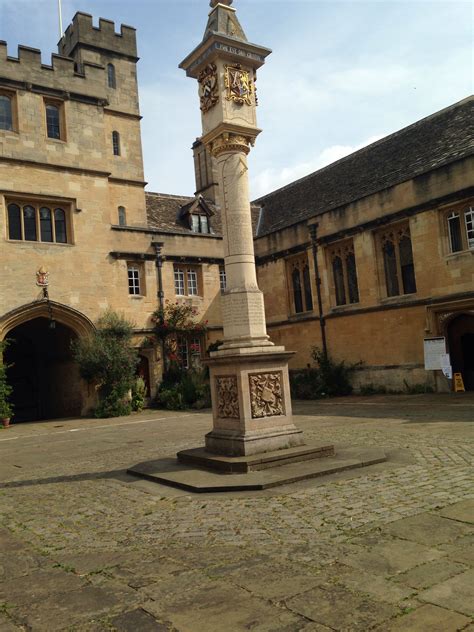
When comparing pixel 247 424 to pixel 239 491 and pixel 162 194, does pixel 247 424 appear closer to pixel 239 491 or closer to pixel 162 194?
pixel 239 491

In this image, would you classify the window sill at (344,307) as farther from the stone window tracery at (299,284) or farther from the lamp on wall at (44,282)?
the lamp on wall at (44,282)

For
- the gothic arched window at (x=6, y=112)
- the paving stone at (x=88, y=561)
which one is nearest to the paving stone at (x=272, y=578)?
the paving stone at (x=88, y=561)

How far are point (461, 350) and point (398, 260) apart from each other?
387 centimetres

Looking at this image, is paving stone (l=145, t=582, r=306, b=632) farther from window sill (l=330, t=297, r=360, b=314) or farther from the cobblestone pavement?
window sill (l=330, t=297, r=360, b=314)

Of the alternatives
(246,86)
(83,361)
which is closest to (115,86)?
(83,361)

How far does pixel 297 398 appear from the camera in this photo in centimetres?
2148

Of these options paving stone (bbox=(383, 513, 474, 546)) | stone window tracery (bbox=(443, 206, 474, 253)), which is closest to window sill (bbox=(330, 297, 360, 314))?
stone window tracery (bbox=(443, 206, 474, 253))

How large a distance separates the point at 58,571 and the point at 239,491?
246cm

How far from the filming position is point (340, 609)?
3.15 m

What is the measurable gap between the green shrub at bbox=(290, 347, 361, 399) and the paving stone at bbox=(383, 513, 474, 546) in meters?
16.2

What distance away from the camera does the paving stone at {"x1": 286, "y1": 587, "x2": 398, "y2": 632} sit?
2986 millimetres

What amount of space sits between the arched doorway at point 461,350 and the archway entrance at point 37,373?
15280 mm

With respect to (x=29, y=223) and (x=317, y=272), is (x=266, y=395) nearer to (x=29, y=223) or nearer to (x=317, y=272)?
(x=317, y=272)

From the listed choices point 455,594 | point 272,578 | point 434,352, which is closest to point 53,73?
point 434,352
